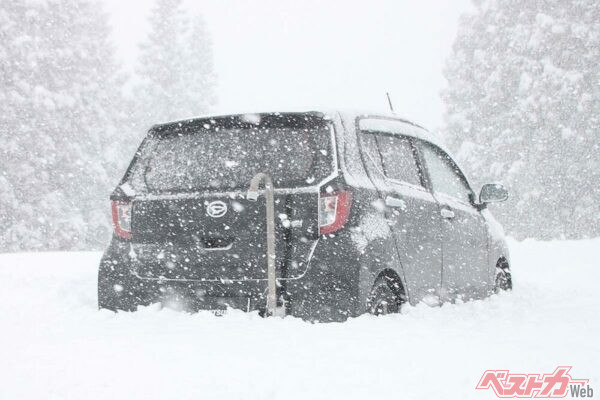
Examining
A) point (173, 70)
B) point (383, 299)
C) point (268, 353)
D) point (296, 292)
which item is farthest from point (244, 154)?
point (173, 70)

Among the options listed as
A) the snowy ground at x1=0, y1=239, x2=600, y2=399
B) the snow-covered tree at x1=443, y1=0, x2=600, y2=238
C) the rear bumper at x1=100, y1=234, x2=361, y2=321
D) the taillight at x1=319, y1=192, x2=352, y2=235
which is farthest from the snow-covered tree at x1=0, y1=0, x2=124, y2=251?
the taillight at x1=319, y1=192, x2=352, y2=235

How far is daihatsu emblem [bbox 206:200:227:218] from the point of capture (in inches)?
196

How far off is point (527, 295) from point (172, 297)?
173 inches

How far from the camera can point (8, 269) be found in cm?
880

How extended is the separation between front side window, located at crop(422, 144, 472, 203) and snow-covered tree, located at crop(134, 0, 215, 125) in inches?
1188

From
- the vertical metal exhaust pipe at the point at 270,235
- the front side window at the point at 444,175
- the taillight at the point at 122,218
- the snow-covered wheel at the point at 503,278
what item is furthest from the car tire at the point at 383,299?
the snow-covered wheel at the point at 503,278

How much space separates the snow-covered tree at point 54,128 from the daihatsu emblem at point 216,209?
2074 cm

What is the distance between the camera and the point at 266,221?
4906 millimetres

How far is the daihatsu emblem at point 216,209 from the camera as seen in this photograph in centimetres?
497

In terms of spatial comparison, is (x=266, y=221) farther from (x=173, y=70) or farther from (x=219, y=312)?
(x=173, y=70)

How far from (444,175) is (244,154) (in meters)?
2.51

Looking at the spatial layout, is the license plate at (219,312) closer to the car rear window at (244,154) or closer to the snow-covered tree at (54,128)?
the car rear window at (244,154)

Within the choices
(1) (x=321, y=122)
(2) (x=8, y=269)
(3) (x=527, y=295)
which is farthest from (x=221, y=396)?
(2) (x=8, y=269)

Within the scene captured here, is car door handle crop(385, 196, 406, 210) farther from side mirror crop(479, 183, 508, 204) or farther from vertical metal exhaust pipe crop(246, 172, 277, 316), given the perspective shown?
side mirror crop(479, 183, 508, 204)
